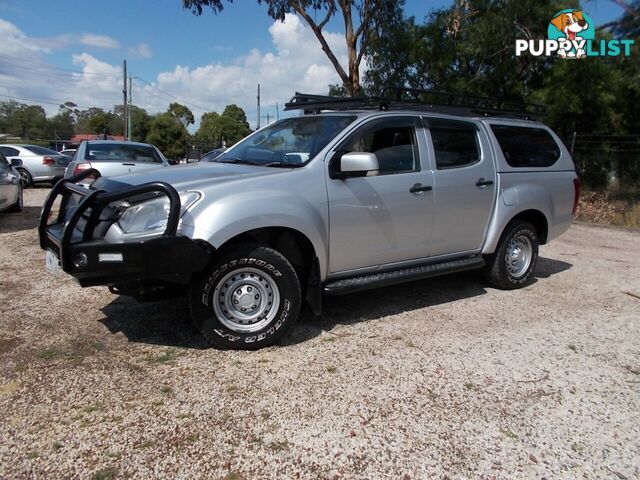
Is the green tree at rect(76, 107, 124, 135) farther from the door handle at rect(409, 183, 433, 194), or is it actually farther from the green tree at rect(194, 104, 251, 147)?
the door handle at rect(409, 183, 433, 194)

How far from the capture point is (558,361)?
374 centimetres

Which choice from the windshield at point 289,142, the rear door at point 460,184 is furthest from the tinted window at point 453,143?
the windshield at point 289,142

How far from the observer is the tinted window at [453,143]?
4750 mm

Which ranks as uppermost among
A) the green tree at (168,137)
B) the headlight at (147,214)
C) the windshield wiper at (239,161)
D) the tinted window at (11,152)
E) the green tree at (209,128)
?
the green tree at (209,128)

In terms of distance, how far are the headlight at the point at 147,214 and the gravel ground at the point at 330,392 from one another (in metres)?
0.95

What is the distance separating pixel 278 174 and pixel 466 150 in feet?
7.28

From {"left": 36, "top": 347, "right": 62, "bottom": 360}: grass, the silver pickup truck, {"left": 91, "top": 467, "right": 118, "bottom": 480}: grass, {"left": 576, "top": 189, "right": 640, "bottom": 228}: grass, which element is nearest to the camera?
{"left": 91, "top": 467, "right": 118, "bottom": 480}: grass

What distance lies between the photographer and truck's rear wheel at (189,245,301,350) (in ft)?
11.5

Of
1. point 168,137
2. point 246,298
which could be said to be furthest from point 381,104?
point 168,137

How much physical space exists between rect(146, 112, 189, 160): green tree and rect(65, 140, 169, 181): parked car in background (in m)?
43.3

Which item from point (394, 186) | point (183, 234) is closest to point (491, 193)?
point (394, 186)

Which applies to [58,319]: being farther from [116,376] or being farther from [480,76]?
[480,76]

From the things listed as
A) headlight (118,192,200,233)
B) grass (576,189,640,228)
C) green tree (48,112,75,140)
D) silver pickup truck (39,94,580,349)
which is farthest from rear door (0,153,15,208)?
green tree (48,112,75,140)

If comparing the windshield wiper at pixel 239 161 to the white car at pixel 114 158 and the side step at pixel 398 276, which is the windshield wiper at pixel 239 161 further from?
the white car at pixel 114 158
